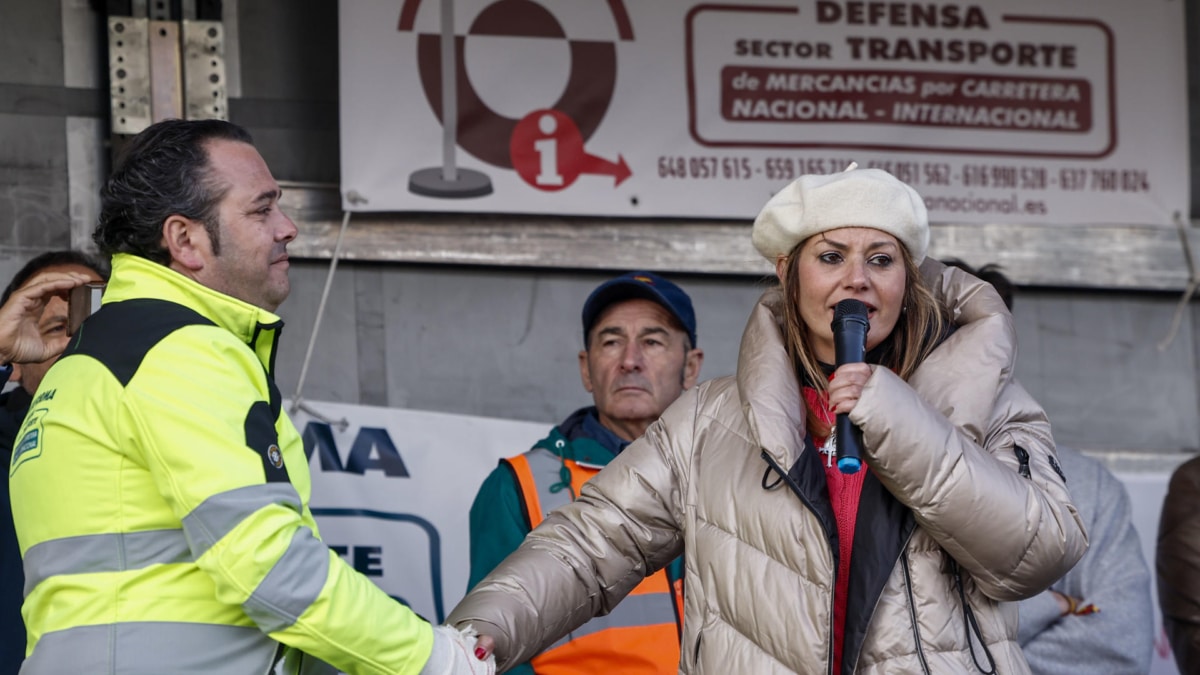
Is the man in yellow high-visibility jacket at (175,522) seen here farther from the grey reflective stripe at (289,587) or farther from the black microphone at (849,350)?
the black microphone at (849,350)

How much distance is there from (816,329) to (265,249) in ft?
3.15

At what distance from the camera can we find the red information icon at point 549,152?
14.8 ft

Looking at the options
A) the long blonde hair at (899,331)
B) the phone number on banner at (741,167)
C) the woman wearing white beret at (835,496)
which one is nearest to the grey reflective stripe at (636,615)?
the woman wearing white beret at (835,496)

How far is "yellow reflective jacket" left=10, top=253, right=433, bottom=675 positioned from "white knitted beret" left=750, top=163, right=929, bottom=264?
0.98 meters

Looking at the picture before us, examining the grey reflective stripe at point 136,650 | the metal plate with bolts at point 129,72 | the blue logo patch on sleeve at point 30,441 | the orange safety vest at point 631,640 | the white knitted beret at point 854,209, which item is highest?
the metal plate with bolts at point 129,72

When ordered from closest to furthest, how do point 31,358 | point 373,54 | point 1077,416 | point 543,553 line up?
point 543,553, point 31,358, point 373,54, point 1077,416

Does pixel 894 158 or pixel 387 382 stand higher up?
pixel 894 158

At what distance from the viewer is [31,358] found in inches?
127

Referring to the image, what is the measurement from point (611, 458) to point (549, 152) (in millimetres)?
1127

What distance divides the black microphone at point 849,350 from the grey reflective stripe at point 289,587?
79 cm

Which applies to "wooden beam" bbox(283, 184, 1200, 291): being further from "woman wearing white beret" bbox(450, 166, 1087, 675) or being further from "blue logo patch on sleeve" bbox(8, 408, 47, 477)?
"blue logo patch on sleeve" bbox(8, 408, 47, 477)

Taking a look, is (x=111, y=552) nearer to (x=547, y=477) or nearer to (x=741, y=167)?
(x=547, y=477)

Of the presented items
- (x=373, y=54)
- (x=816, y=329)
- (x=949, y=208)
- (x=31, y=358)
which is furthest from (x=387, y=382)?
(x=816, y=329)

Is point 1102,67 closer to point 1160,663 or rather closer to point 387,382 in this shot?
point 1160,663
